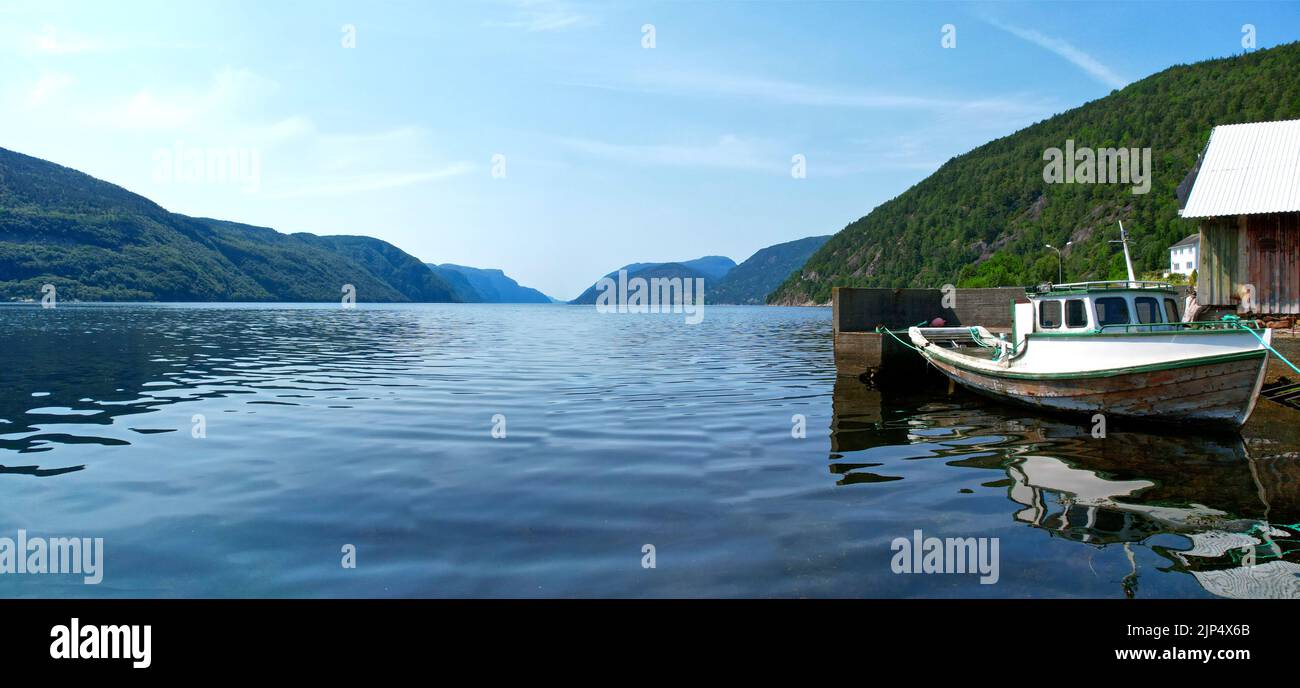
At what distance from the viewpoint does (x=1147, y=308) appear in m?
17.2

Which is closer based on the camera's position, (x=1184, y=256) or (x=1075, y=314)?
(x=1075, y=314)

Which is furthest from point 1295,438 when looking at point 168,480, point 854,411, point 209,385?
point 209,385

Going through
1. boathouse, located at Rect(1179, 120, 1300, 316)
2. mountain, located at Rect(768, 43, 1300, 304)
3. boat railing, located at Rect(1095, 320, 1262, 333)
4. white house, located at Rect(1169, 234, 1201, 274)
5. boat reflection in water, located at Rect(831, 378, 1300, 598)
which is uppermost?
mountain, located at Rect(768, 43, 1300, 304)

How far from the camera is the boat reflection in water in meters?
7.95

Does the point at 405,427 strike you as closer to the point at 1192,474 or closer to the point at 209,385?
the point at 209,385

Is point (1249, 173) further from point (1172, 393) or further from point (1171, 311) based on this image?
point (1172, 393)

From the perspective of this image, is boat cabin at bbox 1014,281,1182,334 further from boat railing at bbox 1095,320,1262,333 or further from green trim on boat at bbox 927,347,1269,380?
green trim on boat at bbox 927,347,1269,380

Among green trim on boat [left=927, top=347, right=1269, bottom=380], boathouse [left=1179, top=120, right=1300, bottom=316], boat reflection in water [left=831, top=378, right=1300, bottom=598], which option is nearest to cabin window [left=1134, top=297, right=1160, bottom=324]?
green trim on boat [left=927, top=347, right=1269, bottom=380]

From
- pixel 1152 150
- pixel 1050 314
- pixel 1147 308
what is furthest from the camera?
pixel 1152 150

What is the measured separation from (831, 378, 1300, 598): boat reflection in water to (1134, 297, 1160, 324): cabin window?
2.84 metres

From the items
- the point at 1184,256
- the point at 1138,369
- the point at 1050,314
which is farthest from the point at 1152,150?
the point at 1138,369

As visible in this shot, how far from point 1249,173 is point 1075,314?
42.9ft

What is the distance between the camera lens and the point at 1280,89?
15200 centimetres
